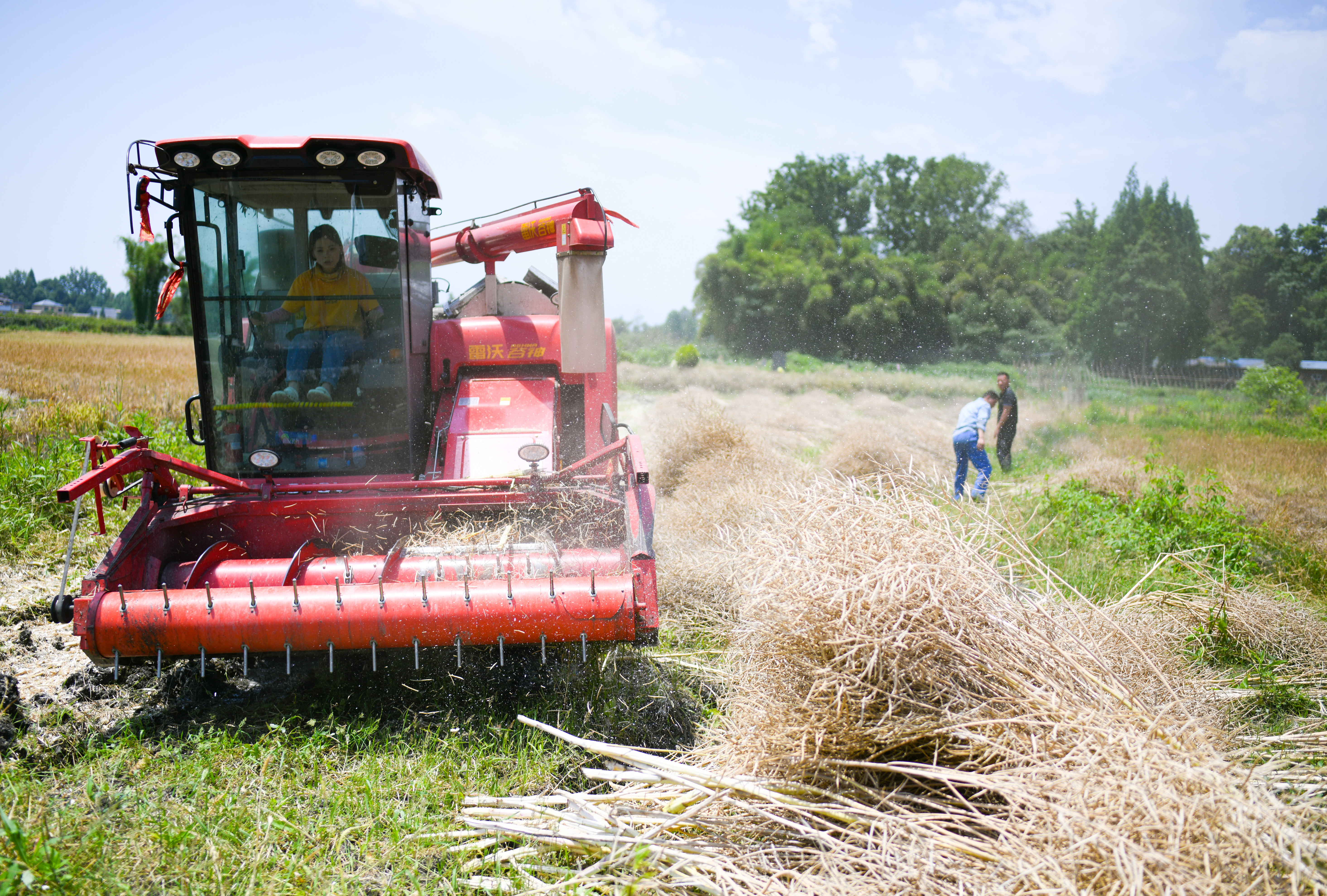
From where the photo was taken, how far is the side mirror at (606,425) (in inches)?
210

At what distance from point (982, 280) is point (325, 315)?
38.2m

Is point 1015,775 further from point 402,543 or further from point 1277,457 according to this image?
point 1277,457

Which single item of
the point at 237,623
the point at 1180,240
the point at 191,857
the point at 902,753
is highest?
the point at 1180,240

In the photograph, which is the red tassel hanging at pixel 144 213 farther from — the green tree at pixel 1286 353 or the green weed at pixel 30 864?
the green tree at pixel 1286 353

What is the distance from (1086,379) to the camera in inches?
799

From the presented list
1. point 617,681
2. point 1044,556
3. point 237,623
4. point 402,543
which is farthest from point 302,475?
point 1044,556

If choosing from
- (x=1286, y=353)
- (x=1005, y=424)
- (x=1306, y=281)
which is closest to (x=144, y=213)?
(x=1005, y=424)

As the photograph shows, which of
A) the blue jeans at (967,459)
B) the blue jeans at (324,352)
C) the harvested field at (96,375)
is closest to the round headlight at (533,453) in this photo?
the blue jeans at (324,352)

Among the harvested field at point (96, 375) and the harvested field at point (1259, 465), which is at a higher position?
the harvested field at point (96, 375)

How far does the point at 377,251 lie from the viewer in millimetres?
4582

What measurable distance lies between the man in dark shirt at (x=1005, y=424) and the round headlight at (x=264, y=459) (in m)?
8.57

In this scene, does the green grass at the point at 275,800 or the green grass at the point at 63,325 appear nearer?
Answer: the green grass at the point at 275,800

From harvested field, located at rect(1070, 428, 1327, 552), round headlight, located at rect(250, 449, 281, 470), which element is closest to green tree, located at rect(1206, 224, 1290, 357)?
harvested field, located at rect(1070, 428, 1327, 552)

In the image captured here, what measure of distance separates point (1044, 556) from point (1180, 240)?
125 feet
